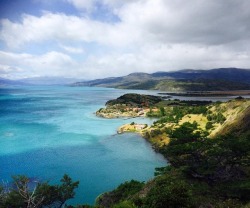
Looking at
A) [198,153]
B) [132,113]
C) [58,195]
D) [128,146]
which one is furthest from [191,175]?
[132,113]

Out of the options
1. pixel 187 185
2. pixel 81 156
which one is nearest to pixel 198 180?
pixel 187 185

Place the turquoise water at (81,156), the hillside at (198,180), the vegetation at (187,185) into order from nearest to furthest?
1. the hillside at (198,180)
2. the vegetation at (187,185)
3. the turquoise water at (81,156)

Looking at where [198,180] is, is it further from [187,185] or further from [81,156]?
[81,156]

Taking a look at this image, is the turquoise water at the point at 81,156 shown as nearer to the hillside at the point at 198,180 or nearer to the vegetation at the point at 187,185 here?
the vegetation at the point at 187,185

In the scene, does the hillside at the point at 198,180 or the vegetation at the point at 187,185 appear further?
the vegetation at the point at 187,185

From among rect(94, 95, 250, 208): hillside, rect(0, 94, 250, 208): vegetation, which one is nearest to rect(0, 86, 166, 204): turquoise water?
rect(0, 94, 250, 208): vegetation

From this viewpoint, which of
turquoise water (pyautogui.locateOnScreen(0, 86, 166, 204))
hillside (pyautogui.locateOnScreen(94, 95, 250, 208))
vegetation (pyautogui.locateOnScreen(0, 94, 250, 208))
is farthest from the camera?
turquoise water (pyautogui.locateOnScreen(0, 86, 166, 204))

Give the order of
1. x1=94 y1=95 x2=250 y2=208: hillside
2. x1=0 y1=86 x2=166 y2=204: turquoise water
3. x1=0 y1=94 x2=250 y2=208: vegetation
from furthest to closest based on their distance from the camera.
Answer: x1=0 y1=86 x2=166 y2=204: turquoise water, x1=0 y1=94 x2=250 y2=208: vegetation, x1=94 y1=95 x2=250 y2=208: hillside

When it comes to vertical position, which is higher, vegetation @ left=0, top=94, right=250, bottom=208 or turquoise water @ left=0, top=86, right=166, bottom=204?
vegetation @ left=0, top=94, right=250, bottom=208

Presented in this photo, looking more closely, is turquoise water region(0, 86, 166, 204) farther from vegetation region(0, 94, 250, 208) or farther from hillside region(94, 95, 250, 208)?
hillside region(94, 95, 250, 208)

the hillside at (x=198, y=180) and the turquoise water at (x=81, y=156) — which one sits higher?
the hillside at (x=198, y=180)

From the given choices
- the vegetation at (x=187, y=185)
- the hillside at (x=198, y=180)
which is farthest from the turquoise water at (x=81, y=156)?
the hillside at (x=198, y=180)
